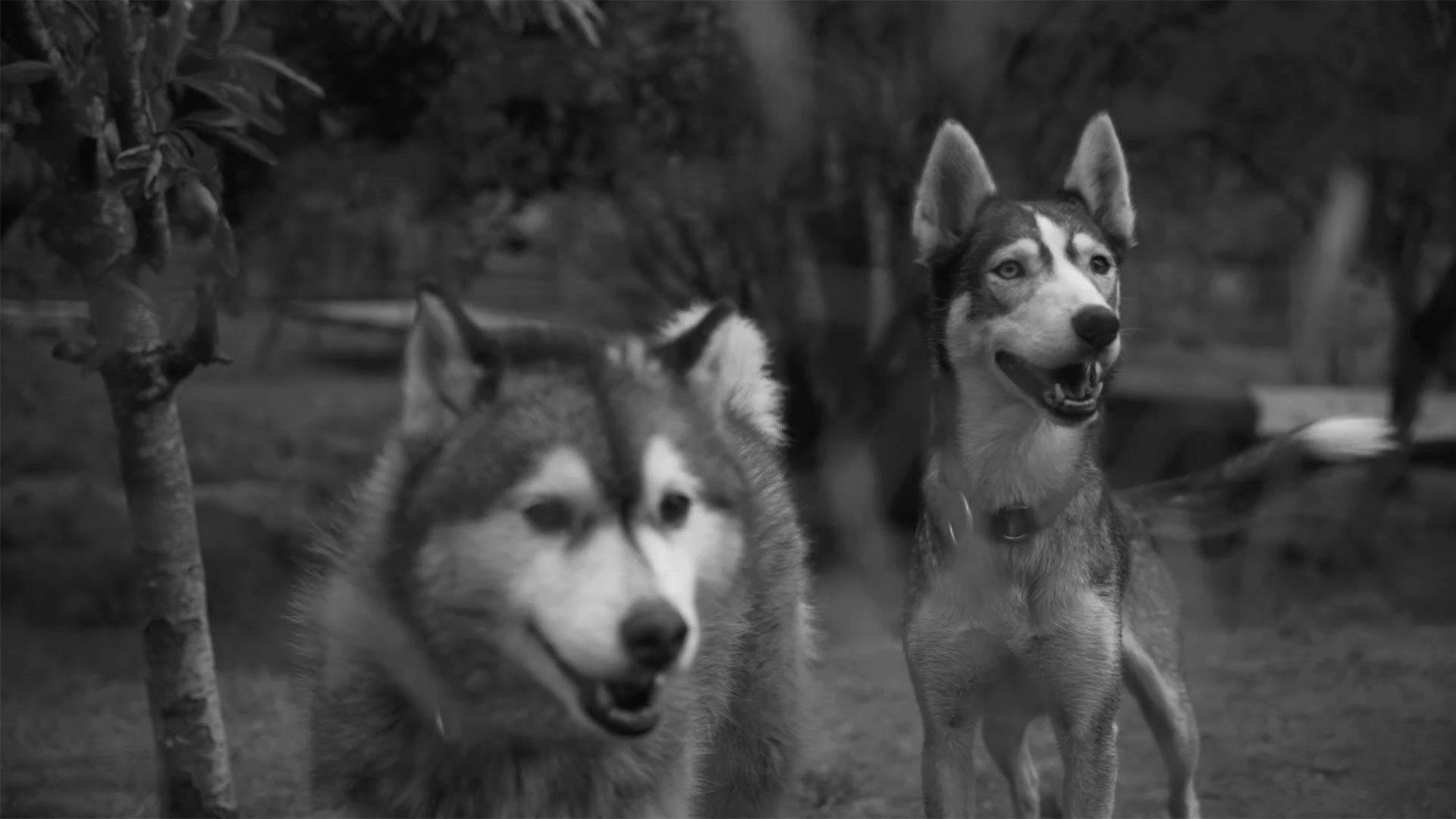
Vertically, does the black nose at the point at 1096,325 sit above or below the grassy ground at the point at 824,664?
above

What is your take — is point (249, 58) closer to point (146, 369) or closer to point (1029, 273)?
point (146, 369)

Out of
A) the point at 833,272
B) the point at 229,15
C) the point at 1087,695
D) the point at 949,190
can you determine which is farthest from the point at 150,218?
the point at 833,272

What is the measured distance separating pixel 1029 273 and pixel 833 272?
5675 millimetres

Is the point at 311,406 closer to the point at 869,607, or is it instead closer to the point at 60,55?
the point at 869,607

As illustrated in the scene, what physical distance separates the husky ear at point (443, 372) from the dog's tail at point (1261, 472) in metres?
2.86

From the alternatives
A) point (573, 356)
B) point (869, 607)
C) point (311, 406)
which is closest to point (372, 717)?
point (573, 356)

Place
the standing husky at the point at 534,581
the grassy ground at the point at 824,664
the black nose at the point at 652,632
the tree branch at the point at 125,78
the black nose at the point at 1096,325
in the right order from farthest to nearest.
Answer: the grassy ground at the point at 824,664 → the tree branch at the point at 125,78 → the black nose at the point at 1096,325 → the standing husky at the point at 534,581 → the black nose at the point at 652,632

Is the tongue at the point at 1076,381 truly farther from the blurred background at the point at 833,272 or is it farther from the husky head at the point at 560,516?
the blurred background at the point at 833,272

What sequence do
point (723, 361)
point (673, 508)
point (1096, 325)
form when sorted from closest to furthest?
point (673, 508)
point (723, 361)
point (1096, 325)

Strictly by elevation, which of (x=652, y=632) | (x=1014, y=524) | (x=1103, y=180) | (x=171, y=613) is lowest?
(x=171, y=613)

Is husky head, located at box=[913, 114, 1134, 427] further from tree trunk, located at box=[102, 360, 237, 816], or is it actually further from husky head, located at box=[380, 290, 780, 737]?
tree trunk, located at box=[102, 360, 237, 816]

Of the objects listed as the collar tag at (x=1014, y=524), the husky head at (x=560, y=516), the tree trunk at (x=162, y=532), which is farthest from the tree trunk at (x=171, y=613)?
the collar tag at (x=1014, y=524)

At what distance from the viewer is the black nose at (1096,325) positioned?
11.9 feet

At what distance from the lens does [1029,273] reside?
3.87 metres
